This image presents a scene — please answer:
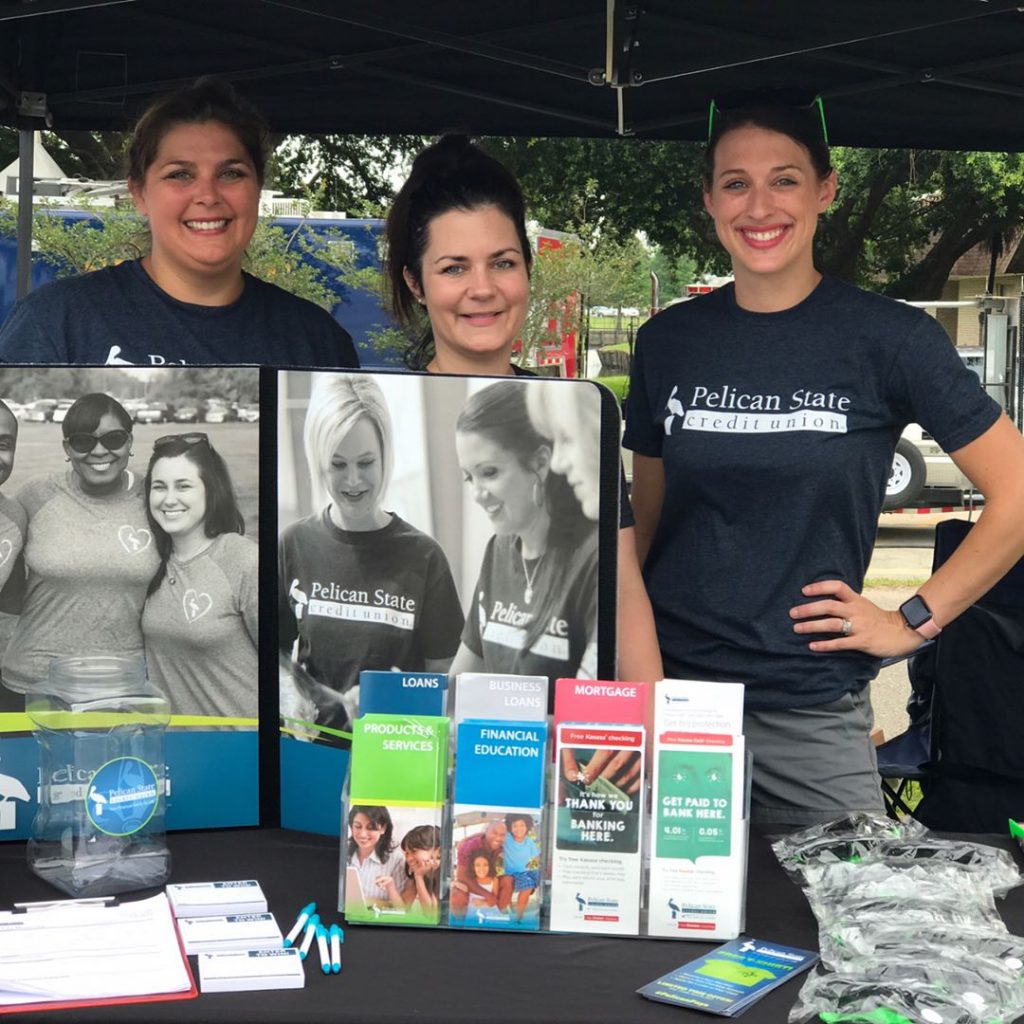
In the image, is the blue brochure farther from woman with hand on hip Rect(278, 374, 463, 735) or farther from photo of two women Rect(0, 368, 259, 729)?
photo of two women Rect(0, 368, 259, 729)

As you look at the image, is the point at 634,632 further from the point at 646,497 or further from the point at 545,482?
the point at 646,497

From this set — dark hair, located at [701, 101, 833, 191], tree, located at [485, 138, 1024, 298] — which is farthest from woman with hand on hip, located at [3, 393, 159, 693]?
tree, located at [485, 138, 1024, 298]

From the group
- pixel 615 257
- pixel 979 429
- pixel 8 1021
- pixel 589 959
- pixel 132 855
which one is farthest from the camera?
pixel 615 257

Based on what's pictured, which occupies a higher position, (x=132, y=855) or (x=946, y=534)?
(x=946, y=534)

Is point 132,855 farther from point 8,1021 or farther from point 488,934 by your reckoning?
point 488,934

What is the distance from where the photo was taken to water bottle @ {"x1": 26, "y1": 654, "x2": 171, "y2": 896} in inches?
56.5

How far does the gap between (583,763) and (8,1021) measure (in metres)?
0.56

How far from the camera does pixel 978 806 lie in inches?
122

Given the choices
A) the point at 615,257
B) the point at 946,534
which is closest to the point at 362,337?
the point at 615,257

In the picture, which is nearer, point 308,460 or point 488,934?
point 488,934

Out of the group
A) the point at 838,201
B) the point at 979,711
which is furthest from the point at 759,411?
the point at 838,201

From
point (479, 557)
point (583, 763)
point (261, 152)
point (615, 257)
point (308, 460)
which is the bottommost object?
point (583, 763)

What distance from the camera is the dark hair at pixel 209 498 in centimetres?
159

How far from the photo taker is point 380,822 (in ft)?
4.44
